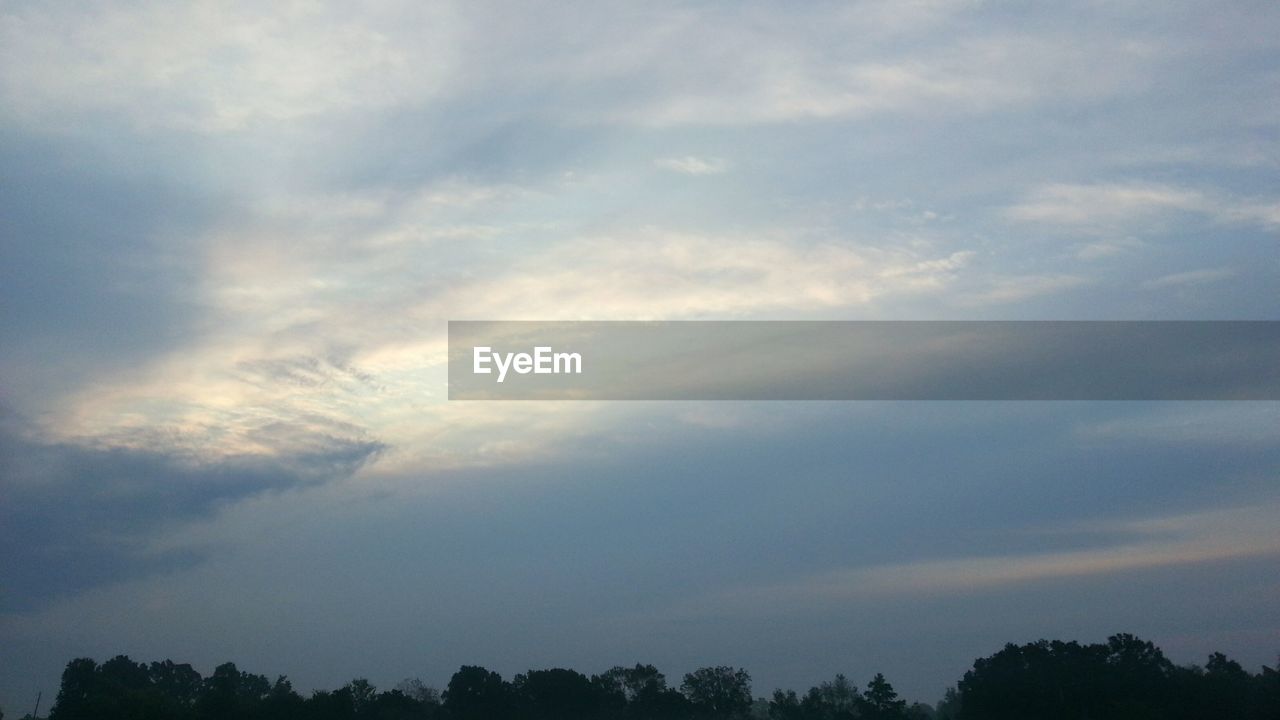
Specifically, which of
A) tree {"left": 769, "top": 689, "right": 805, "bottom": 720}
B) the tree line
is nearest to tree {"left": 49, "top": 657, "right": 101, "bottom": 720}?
the tree line

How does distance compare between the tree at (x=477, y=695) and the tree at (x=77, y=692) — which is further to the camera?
the tree at (x=477, y=695)

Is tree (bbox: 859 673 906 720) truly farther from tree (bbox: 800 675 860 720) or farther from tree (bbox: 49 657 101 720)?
tree (bbox: 49 657 101 720)

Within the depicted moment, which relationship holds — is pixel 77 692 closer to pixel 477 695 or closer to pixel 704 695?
pixel 477 695

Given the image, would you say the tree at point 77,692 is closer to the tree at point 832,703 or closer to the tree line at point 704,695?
the tree line at point 704,695

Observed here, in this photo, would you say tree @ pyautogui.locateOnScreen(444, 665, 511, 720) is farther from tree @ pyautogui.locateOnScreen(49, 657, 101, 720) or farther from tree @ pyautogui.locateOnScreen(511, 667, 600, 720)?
tree @ pyautogui.locateOnScreen(49, 657, 101, 720)

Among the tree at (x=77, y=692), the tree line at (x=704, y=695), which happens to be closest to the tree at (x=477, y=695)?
the tree line at (x=704, y=695)

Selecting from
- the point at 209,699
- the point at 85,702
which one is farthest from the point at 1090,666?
the point at 85,702

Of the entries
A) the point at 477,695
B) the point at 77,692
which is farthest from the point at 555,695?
the point at 77,692

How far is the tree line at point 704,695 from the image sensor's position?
87.6m

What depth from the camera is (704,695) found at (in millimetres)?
137250

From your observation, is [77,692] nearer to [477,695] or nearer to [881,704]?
[477,695]

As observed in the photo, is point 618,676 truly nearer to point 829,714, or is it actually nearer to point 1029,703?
point 829,714

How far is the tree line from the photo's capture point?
87562 millimetres

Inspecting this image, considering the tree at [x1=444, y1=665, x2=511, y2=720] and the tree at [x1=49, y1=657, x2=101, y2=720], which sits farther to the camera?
the tree at [x1=444, y1=665, x2=511, y2=720]
